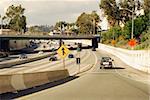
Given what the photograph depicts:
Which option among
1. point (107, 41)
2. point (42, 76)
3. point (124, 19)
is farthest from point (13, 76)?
point (107, 41)

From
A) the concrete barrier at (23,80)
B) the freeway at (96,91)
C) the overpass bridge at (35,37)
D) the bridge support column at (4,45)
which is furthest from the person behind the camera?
the bridge support column at (4,45)

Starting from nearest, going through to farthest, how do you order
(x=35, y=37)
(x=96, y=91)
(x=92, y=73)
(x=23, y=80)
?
(x=23, y=80)
(x=96, y=91)
(x=92, y=73)
(x=35, y=37)

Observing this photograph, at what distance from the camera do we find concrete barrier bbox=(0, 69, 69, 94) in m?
22.5

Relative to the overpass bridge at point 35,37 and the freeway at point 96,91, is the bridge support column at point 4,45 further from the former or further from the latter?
the freeway at point 96,91

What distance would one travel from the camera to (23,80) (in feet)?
84.4

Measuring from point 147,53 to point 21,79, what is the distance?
3346cm

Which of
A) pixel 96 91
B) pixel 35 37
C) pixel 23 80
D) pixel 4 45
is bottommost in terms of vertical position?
pixel 4 45

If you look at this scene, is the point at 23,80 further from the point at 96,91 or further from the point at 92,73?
the point at 92,73

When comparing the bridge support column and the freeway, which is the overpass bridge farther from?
the freeway

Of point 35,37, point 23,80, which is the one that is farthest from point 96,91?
point 35,37

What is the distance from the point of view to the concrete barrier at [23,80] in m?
22.5

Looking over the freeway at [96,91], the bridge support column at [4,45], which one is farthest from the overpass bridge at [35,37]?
the freeway at [96,91]

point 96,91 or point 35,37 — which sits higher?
point 96,91

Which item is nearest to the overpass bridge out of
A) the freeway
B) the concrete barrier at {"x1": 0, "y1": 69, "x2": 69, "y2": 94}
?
the freeway
